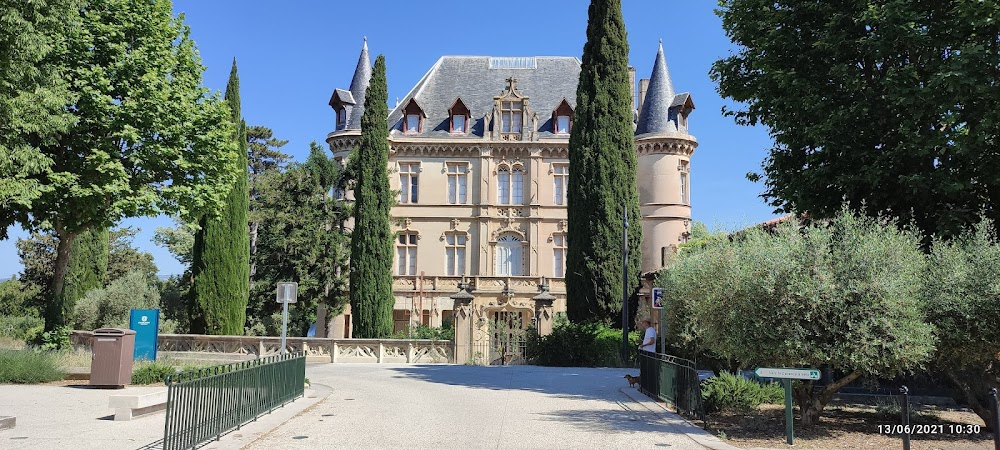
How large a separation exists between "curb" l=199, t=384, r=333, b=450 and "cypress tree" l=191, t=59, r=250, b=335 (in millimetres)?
16296

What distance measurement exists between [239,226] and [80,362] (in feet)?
41.9

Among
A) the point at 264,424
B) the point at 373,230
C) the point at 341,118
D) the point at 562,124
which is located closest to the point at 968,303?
the point at 264,424

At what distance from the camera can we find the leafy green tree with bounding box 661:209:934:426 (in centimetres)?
997

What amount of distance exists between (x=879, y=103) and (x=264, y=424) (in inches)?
489

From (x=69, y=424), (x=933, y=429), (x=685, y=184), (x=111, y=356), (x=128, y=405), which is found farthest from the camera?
(x=685, y=184)

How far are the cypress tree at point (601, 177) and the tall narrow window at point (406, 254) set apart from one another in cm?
1442

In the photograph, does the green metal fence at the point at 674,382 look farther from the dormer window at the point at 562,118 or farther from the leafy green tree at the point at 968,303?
the dormer window at the point at 562,118

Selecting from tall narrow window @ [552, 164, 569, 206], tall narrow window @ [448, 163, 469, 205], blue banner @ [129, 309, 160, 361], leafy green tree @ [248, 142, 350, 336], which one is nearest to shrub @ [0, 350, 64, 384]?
blue banner @ [129, 309, 160, 361]

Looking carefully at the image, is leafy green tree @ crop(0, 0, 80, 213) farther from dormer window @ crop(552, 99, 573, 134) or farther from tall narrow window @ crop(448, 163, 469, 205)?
dormer window @ crop(552, 99, 573, 134)

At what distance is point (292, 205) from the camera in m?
36.4

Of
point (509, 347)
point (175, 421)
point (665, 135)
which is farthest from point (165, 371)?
point (665, 135)

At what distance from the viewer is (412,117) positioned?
4244cm

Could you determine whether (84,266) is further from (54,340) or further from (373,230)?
(54,340)

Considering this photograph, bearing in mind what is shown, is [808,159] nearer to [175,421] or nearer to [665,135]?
[175,421]
